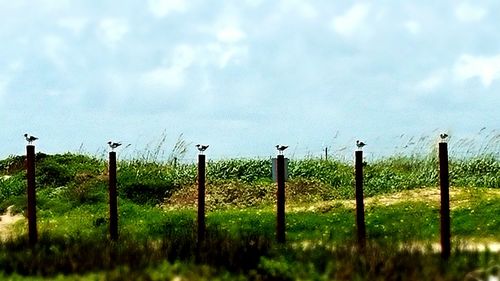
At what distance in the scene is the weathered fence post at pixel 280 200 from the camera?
15.9 metres

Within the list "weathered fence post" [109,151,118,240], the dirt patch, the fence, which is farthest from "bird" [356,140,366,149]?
the dirt patch

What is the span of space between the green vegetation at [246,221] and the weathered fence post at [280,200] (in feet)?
1.47

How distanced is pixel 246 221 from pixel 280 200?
9.20 ft

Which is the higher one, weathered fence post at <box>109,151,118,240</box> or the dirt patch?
Answer: weathered fence post at <box>109,151,118,240</box>

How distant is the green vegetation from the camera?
35.9 ft

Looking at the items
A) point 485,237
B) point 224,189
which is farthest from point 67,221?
point 485,237

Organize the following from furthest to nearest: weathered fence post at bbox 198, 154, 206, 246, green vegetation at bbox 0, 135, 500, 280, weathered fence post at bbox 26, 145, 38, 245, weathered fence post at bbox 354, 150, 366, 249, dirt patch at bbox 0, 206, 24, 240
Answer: dirt patch at bbox 0, 206, 24, 240 → weathered fence post at bbox 198, 154, 206, 246 → weathered fence post at bbox 26, 145, 38, 245 → weathered fence post at bbox 354, 150, 366, 249 → green vegetation at bbox 0, 135, 500, 280

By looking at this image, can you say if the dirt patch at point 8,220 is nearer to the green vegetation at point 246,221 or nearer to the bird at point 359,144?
the green vegetation at point 246,221

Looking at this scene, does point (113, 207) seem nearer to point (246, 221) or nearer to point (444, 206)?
point (246, 221)

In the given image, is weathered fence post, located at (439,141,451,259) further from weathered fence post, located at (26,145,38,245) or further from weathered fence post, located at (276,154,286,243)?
weathered fence post, located at (26,145,38,245)

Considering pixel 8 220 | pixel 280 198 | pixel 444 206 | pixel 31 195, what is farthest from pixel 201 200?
pixel 8 220

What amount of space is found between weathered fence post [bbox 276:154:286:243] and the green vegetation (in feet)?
1.47

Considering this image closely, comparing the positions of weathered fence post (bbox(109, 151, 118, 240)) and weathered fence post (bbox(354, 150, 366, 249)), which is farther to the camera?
weathered fence post (bbox(109, 151, 118, 240))

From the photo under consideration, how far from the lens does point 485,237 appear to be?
16828 mm
